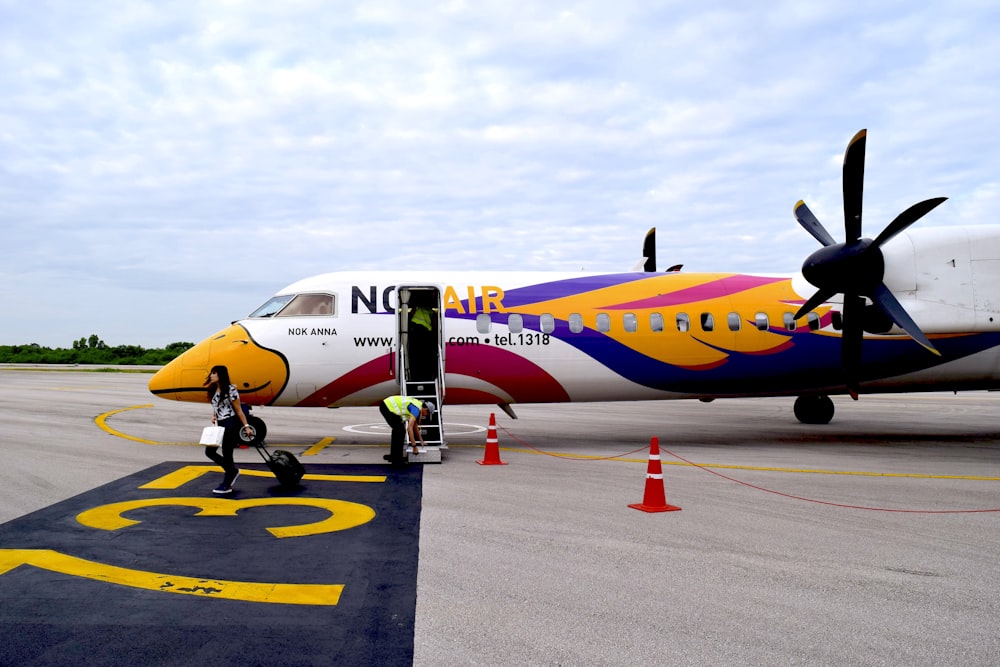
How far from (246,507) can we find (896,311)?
41.1 ft

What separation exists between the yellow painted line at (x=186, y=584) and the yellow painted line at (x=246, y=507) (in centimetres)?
138

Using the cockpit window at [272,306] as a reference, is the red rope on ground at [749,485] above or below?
below

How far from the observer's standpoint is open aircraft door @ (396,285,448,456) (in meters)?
14.1

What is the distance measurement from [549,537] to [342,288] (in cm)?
929

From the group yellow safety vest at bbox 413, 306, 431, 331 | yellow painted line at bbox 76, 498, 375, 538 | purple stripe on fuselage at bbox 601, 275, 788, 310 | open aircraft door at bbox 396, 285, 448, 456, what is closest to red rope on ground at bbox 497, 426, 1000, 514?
open aircraft door at bbox 396, 285, 448, 456

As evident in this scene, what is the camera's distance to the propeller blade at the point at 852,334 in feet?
45.8

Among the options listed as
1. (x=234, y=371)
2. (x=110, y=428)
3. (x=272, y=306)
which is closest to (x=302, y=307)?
(x=272, y=306)

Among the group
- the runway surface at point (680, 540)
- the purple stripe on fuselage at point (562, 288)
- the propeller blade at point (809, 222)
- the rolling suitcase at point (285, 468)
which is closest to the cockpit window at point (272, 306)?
the runway surface at point (680, 540)

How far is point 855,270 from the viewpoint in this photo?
1362 cm

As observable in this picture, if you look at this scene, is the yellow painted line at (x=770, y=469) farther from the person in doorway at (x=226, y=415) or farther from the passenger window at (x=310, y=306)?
the person in doorway at (x=226, y=415)

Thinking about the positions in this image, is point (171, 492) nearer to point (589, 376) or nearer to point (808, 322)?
point (589, 376)

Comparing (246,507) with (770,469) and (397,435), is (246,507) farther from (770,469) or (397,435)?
(770,469)

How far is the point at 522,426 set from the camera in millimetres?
19922

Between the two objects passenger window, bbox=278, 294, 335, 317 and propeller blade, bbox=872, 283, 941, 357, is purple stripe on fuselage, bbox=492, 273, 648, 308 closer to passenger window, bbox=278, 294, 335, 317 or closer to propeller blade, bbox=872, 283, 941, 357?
passenger window, bbox=278, 294, 335, 317
